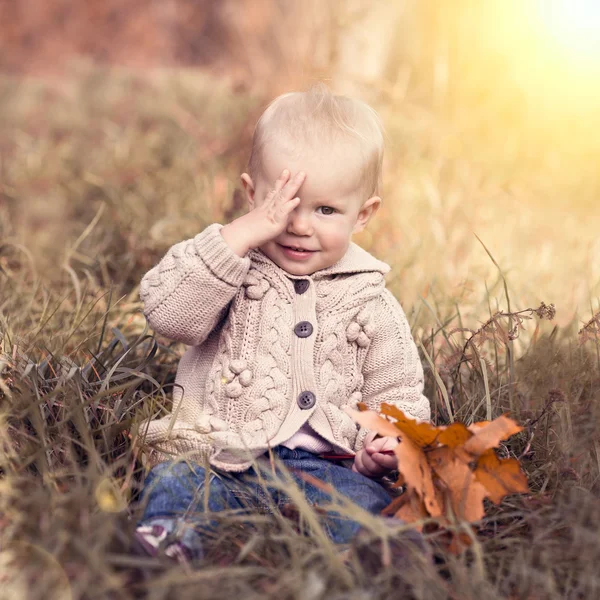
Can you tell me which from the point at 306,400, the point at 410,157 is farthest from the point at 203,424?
the point at 410,157

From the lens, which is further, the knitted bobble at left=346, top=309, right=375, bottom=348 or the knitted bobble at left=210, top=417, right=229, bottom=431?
the knitted bobble at left=346, top=309, right=375, bottom=348

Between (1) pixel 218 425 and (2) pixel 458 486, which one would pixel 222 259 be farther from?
(2) pixel 458 486

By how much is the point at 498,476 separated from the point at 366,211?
2.60ft

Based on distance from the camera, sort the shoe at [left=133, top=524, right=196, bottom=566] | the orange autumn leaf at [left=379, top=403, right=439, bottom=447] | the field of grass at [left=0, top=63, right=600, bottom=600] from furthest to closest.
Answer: the orange autumn leaf at [left=379, top=403, right=439, bottom=447], the shoe at [left=133, top=524, right=196, bottom=566], the field of grass at [left=0, top=63, right=600, bottom=600]

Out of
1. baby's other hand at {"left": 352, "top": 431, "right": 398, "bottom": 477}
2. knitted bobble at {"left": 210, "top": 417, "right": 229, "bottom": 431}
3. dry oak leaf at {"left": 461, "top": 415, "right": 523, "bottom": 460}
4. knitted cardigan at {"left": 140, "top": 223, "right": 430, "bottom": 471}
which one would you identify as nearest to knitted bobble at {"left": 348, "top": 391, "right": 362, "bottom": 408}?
knitted cardigan at {"left": 140, "top": 223, "right": 430, "bottom": 471}

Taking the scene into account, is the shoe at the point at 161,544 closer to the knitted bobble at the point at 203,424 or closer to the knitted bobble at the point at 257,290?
the knitted bobble at the point at 203,424

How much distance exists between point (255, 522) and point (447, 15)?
4650 mm

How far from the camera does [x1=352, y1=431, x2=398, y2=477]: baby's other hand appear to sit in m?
1.94

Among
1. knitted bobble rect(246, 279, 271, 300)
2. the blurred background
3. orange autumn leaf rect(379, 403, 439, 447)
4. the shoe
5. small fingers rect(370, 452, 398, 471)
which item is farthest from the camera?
the blurred background

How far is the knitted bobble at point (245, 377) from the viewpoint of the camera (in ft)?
6.59

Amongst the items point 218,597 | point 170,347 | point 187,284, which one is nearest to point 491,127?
point 170,347

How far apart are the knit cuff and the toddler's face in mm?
141

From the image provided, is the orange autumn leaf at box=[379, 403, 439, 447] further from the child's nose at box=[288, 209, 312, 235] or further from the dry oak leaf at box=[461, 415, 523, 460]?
the child's nose at box=[288, 209, 312, 235]

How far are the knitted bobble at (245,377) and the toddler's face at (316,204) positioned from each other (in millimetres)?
290
